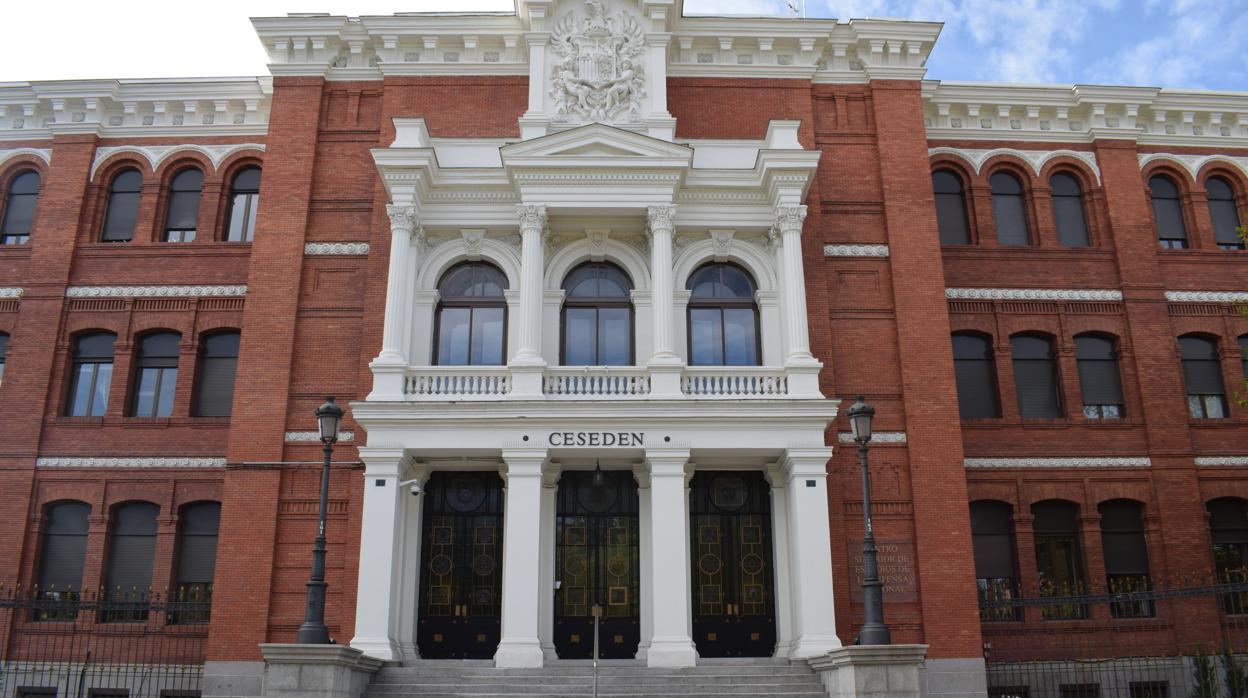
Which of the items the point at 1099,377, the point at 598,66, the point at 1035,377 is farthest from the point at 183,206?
the point at 1099,377

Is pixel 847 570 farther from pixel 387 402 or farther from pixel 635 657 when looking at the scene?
pixel 387 402

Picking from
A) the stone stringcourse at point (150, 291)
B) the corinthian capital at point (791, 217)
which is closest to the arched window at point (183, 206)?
the stone stringcourse at point (150, 291)

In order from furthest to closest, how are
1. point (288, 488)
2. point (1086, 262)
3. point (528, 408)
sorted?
point (1086, 262), point (288, 488), point (528, 408)

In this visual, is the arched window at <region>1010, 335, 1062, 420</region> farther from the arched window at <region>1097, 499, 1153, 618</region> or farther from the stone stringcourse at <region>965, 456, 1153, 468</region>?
the arched window at <region>1097, 499, 1153, 618</region>

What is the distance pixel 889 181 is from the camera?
2298 centimetres

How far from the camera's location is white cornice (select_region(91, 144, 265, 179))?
25.5 metres

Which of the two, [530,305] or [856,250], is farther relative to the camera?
[856,250]

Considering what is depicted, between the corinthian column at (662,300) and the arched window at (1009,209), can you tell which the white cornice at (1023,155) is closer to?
the arched window at (1009,209)

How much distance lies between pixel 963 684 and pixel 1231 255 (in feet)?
45.6

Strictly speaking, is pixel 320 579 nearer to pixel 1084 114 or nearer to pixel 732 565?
pixel 732 565

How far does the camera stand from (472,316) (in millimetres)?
22109

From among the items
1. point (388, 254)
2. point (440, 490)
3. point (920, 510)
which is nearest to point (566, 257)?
point (388, 254)

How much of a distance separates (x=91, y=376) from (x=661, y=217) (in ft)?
47.5

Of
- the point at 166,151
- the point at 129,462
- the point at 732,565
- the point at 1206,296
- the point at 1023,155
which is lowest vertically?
the point at 732,565
